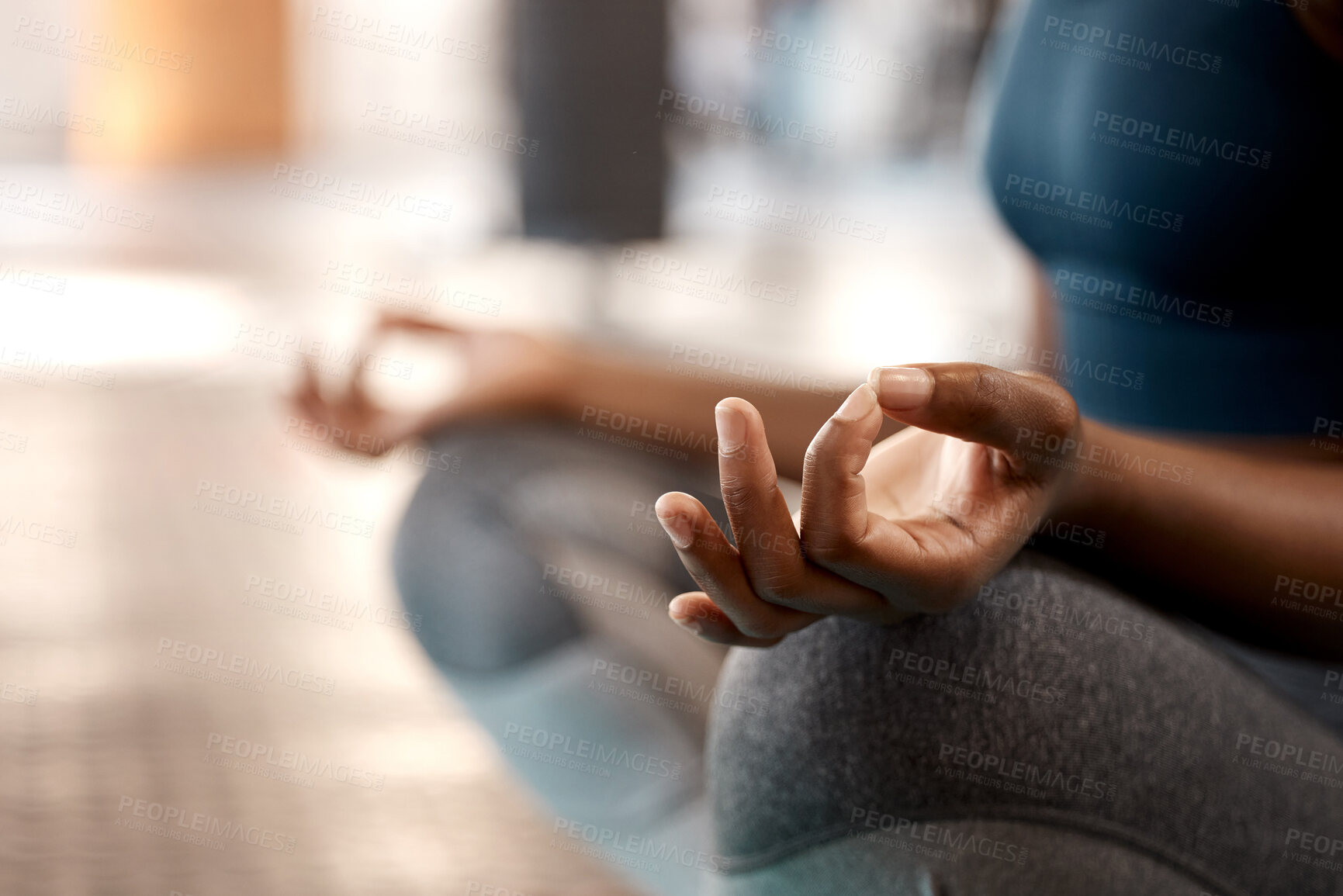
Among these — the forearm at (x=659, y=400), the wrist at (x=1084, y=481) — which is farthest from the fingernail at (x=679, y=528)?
the forearm at (x=659, y=400)

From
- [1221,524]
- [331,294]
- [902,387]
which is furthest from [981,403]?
[331,294]

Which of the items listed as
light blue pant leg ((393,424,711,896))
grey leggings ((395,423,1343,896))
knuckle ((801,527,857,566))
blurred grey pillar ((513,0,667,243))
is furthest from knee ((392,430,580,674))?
blurred grey pillar ((513,0,667,243))

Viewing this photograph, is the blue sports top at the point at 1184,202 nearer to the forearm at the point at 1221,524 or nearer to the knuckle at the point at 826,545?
the forearm at the point at 1221,524

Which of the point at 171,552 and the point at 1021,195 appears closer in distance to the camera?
the point at 1021,195

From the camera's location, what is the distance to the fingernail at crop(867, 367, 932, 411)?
11.7 inches

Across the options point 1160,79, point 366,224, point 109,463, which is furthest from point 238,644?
point 366,224

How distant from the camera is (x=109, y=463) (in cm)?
186

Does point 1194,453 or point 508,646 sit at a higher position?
point 1194,453

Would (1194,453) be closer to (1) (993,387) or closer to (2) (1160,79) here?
(1) (993,387)

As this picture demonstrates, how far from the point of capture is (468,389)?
639 millimetres

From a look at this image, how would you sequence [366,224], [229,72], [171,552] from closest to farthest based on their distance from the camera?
[171,552] < [366,224] < [229,72]

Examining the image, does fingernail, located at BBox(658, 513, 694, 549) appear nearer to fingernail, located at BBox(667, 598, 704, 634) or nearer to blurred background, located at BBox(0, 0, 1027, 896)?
fingernail, located at BBox(667, 598, 704, 634)

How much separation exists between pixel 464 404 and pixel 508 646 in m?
0.14

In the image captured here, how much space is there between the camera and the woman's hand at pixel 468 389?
2.08 ft
